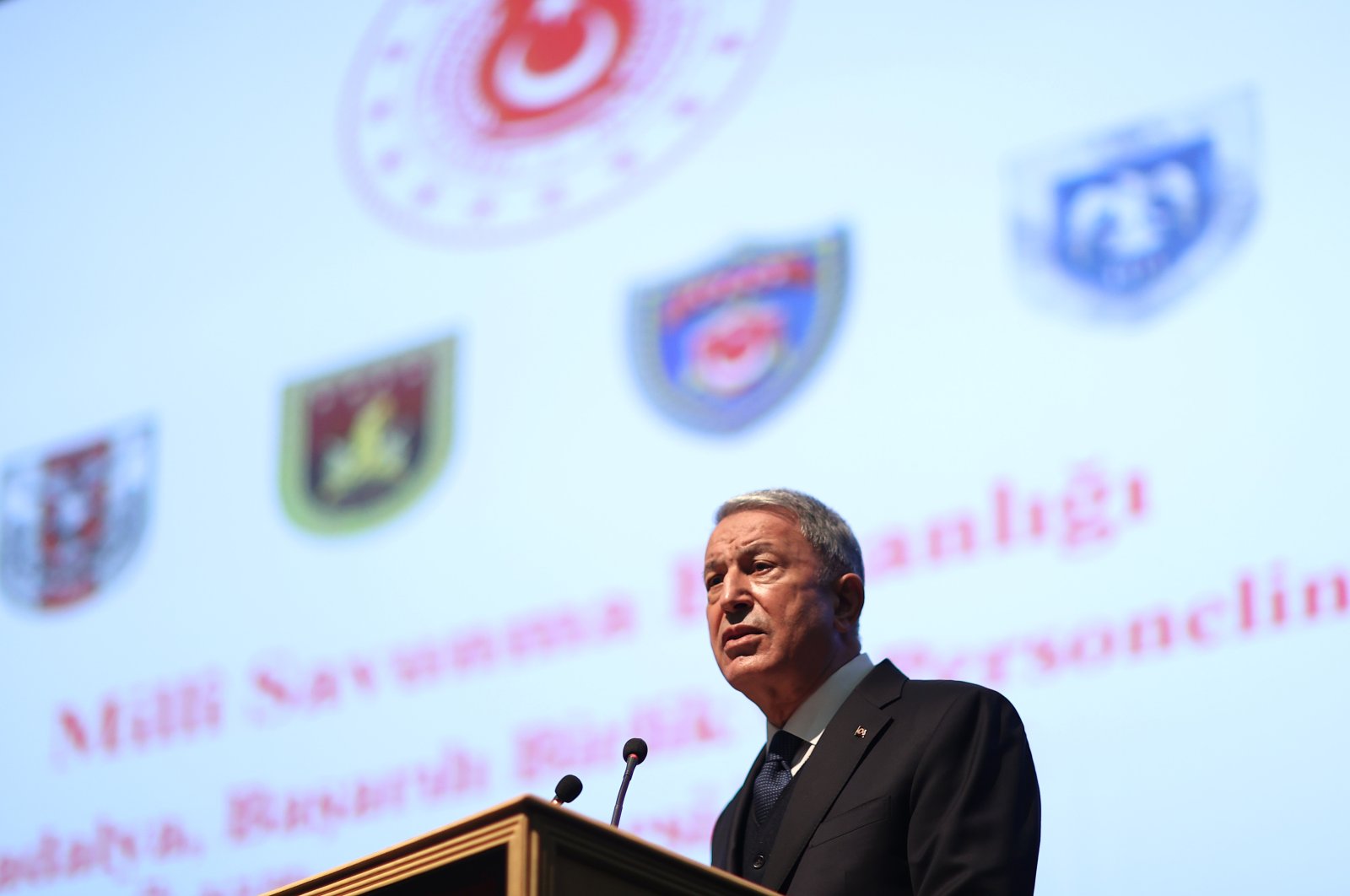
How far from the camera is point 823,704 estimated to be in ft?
8.72

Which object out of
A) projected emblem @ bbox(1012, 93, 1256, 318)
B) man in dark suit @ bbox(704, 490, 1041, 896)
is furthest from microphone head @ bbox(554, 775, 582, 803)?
projected emblem @ bbox(1012, 93, 1256, 318)

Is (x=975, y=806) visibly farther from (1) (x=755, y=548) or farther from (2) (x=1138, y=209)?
(2) (x=1138, y=209)

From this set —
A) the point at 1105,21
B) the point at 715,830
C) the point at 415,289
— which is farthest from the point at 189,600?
the point at 1105,21

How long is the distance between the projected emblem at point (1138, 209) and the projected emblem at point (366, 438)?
1521 mm

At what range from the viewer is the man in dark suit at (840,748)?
90.0 inches

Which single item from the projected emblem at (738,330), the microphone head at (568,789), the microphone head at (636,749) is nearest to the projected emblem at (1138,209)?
the projected emblem at (738,330)

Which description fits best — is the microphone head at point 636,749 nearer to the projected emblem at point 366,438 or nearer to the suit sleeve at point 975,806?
the suit sleeve at point 975,806

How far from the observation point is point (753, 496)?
280cm

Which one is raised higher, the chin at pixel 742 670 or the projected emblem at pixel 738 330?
the projected emblem at pixel 738 330

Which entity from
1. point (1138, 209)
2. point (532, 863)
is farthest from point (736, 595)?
point (1138, 209)

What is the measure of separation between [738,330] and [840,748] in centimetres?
174

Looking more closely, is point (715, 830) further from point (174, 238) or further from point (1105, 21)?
point (174, 238)

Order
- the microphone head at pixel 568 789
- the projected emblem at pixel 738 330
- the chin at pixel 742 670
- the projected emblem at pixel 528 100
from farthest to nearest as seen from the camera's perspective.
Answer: the projected emblem at pixel 528 100, the projected emblem at pixel 738 330, the chin at pixel 742 670, the microphone head at pixel 568 789

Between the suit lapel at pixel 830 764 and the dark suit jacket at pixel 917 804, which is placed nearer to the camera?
the dark suit jacket at pixel 917 804
